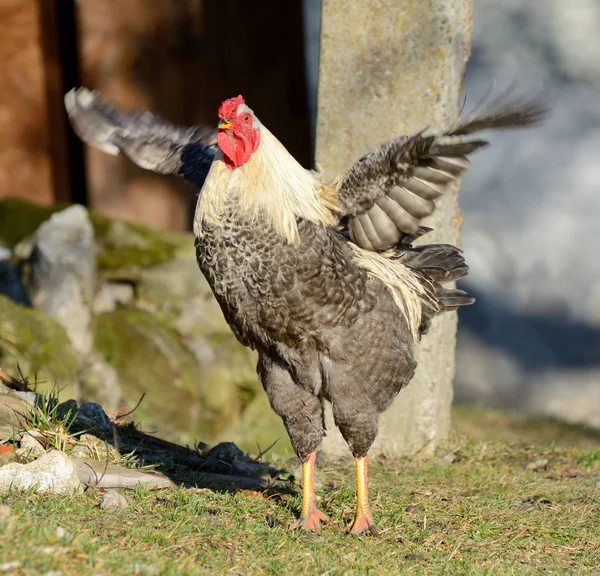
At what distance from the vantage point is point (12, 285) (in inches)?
335

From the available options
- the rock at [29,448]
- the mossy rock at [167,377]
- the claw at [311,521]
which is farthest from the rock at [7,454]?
the mossy rock at [167,377]

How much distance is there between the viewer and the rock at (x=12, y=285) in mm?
8461

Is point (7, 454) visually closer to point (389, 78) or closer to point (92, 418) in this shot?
point (92, 418)

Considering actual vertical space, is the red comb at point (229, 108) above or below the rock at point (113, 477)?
above

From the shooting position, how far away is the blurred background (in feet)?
30.1

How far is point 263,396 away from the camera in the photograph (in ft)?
29.5

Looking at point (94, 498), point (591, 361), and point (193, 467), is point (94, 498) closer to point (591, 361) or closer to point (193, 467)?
point (193, 467)

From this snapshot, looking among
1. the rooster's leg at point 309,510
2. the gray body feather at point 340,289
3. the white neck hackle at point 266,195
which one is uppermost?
the white neck hackle at point 266,195

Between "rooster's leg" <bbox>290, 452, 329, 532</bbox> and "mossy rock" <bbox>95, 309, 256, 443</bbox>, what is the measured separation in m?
3.49

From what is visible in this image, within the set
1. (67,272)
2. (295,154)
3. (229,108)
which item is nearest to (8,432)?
(229,108)

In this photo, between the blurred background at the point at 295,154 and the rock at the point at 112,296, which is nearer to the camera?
the rock at the point at 112,296

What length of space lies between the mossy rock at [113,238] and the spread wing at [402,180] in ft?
15.3

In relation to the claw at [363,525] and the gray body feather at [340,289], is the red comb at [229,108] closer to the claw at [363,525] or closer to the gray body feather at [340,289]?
the gray body feather at [340,289]

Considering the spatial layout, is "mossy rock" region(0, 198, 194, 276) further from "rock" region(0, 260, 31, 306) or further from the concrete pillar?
the concrete pillar
